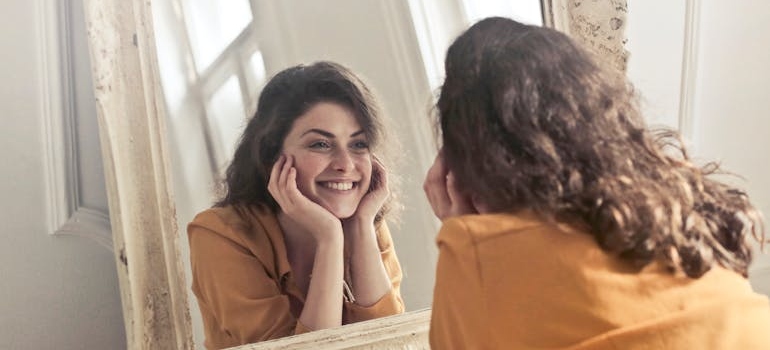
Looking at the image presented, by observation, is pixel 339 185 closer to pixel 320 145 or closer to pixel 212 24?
pixel 320 145

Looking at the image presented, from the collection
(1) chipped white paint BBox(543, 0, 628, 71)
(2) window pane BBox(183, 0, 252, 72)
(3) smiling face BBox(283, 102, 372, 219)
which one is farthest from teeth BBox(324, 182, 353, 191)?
(1) chipped white paint BBox(543, 0, 628, 71)

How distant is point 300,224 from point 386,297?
7.1 inches

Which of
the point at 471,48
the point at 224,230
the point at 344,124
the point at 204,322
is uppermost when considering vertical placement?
the point at 471,48

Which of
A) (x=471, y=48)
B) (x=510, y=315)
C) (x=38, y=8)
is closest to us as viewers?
(x=510, y=315)

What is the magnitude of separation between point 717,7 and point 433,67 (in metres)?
0.90

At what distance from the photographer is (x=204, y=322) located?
49.4 inches

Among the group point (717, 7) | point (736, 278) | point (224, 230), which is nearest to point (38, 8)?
point (224, 230)

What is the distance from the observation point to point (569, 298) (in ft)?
2.78

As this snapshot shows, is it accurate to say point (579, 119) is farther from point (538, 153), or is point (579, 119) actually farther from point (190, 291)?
point (190, 291)

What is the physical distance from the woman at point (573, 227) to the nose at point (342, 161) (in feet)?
1.05

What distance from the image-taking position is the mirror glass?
128 centimetres

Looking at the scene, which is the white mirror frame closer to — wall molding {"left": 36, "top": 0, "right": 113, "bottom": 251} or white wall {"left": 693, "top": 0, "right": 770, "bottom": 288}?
wall molding {"left": 36, "top": 0, "right": 113, "bottom": 251}

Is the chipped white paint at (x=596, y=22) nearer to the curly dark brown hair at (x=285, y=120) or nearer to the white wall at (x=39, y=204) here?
the curly dark brown hair at (x=285, y=120)

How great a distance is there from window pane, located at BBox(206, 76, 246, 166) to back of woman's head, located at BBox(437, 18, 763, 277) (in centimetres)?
38
